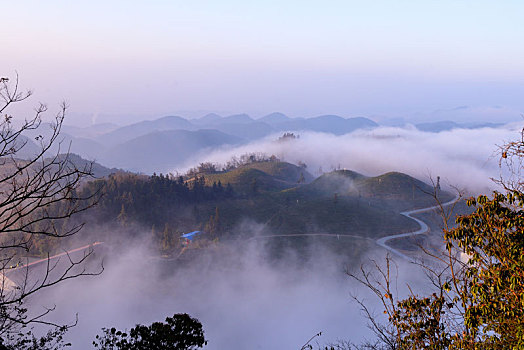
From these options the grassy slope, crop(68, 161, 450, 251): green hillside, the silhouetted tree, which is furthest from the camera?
the grassy slope

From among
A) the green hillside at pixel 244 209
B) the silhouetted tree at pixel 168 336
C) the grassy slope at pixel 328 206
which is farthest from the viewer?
the grassy slope at pixel 328 206

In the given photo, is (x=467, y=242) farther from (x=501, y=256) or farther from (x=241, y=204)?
(x=241, y=204)

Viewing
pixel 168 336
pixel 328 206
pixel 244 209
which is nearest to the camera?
pixel 168 336

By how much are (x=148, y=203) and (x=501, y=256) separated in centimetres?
11723

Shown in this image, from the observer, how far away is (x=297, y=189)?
147m

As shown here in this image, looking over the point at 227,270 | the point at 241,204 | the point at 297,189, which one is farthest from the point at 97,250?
the point at 297,189

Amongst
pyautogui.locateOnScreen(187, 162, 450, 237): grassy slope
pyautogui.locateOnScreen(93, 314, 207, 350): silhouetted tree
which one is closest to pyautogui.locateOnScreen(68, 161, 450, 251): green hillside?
pyautogui.locateOnScreen(187, 162, 450, 237): grassy slope

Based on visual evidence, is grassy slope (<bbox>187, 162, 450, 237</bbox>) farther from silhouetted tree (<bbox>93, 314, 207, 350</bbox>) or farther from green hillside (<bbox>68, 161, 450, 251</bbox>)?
silhouetted tree (<bbox>93, 314, 207, 350</bbox>)

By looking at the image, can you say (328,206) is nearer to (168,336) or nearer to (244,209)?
(244,209)

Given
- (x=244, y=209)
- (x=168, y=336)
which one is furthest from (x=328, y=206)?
(x=168, y=336)

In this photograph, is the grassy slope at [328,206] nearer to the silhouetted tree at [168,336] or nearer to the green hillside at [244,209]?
the green hillside at [244,209]

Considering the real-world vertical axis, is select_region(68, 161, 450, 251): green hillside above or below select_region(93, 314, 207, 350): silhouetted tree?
below

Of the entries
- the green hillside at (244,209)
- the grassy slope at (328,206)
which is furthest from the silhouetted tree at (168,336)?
the grassy slope at (328,206)

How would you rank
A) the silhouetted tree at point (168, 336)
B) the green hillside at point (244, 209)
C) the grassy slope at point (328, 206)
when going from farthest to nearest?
the grassy slope at point (328, 206) < the green hillside at point (244, 209) < the silhouetted tree at point (168, 336)
